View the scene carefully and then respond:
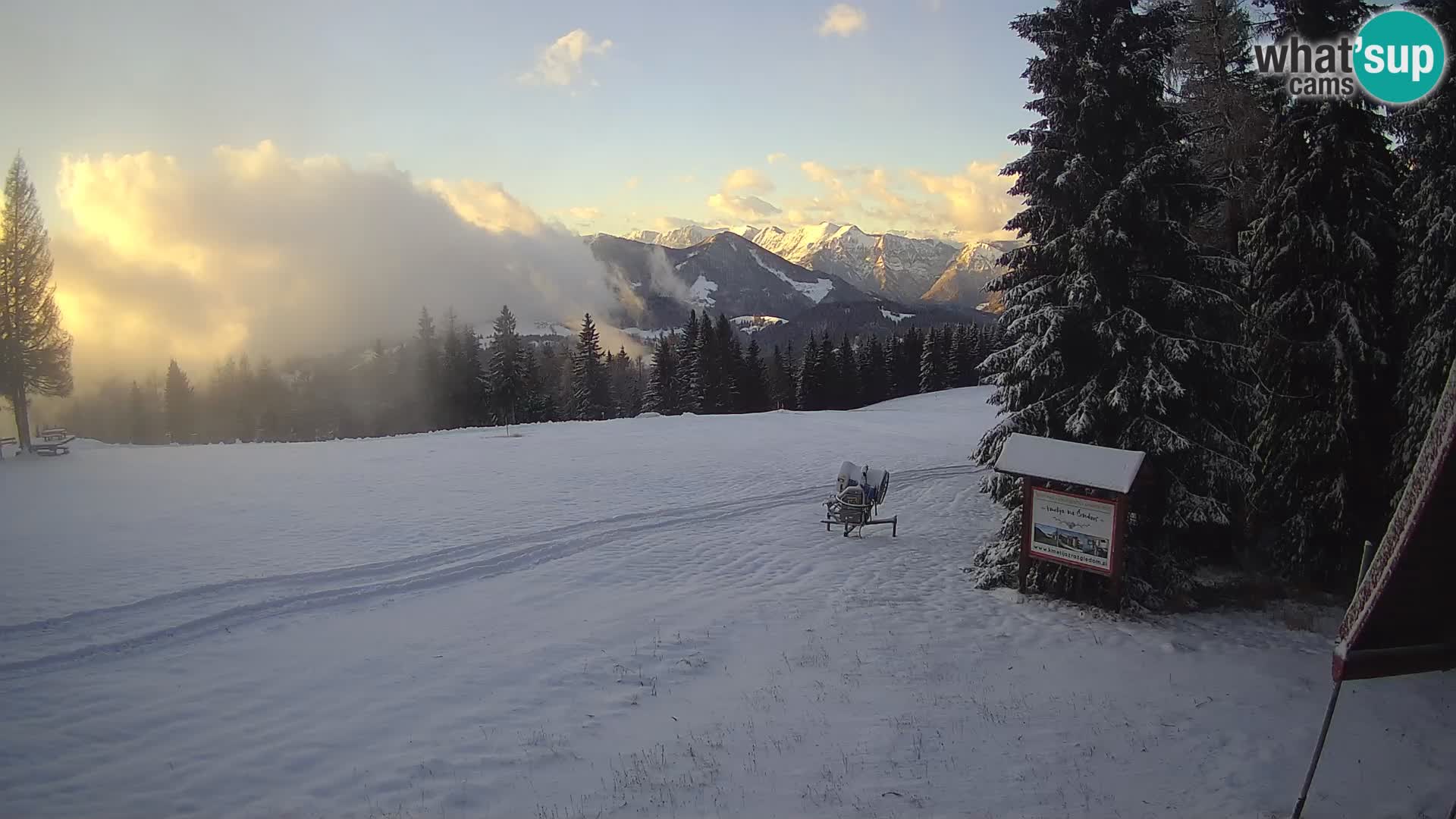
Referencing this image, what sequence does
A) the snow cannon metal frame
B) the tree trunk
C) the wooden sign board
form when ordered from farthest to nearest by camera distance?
the tree trunk, the snow cannon metal frame, the wooden sign board

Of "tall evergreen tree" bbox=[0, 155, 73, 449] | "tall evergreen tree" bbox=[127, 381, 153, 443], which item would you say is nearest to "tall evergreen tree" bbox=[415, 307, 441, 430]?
"tall evergreen tree" bbox=[0, 155, 73, 449]

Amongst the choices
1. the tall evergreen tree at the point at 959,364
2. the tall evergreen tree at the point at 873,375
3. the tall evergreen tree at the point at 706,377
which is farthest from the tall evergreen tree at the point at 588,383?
the tall evergreen tree at the point at 959,364

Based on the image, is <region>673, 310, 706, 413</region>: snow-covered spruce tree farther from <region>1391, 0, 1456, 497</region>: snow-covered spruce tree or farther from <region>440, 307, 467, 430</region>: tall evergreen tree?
<region>1391, 0, 1456, 497</region>: snow-covered spruce tree

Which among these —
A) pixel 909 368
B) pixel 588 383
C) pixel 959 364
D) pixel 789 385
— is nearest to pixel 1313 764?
pixel 588 383

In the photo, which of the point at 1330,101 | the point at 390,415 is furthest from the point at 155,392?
the point at 1330,101

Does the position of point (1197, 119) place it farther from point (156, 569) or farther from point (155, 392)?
point (155, 392)

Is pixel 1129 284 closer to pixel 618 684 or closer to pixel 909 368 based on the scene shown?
pixel 618 684

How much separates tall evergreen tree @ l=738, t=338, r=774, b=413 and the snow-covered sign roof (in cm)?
5443

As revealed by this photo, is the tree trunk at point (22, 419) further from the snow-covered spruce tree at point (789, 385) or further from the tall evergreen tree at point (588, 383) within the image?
the snow-covered spruce tree at point (789, 385)

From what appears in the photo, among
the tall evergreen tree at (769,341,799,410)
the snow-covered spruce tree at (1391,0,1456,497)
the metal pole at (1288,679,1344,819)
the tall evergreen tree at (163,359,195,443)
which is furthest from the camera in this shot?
the tall evergreen tree at (163,359,195,443)

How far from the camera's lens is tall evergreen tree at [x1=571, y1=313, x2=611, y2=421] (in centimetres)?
7200

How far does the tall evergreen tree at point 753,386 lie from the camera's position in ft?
228

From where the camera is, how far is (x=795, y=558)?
55.2ft

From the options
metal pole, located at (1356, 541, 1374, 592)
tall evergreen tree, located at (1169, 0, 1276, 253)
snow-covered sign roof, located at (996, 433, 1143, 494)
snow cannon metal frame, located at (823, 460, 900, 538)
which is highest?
tall evergreen tree, located at (1169, 0, 1276, 253)
